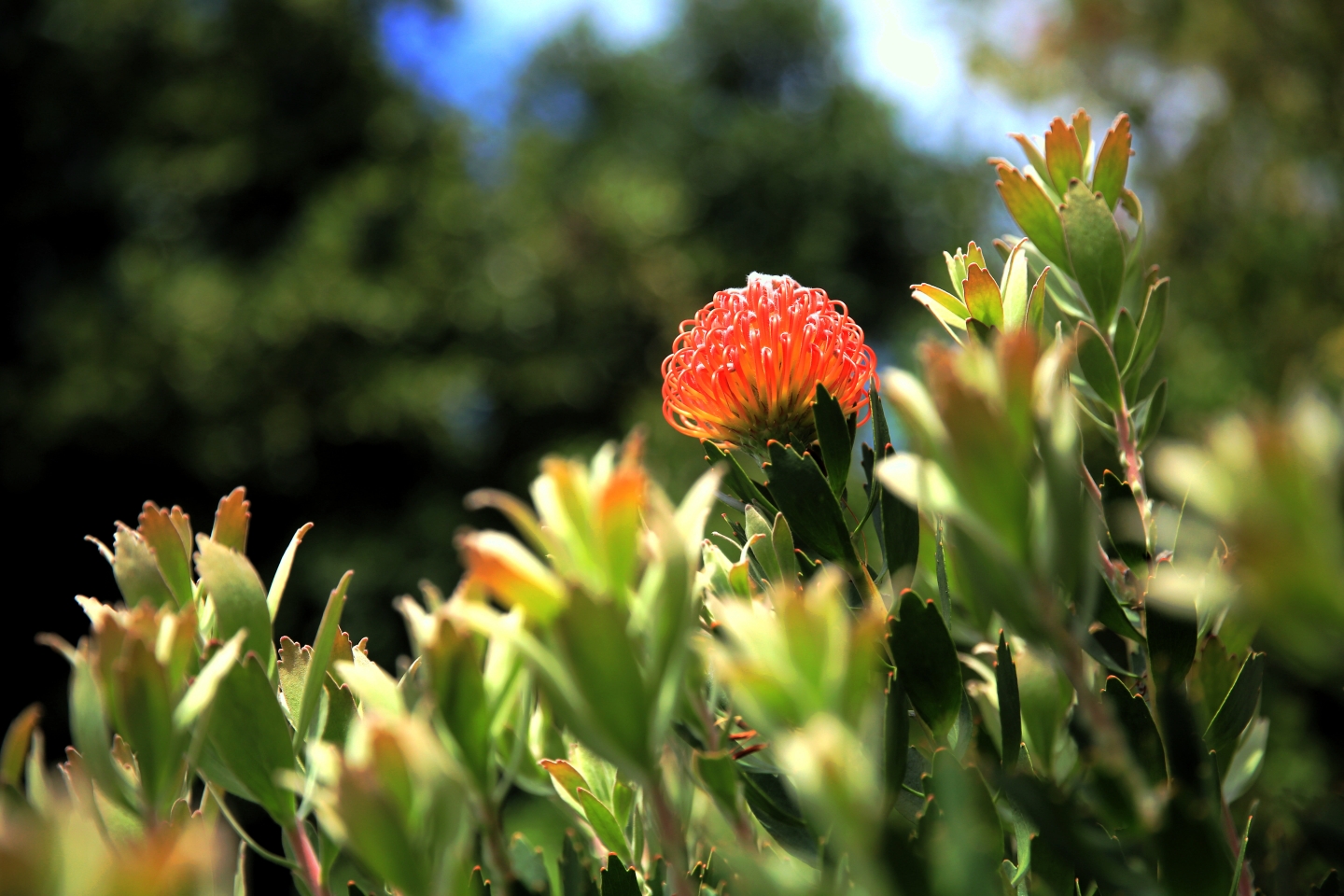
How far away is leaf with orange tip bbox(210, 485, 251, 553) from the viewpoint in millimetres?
380

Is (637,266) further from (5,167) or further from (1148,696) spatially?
(1148,696)

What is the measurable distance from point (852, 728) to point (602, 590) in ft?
0.23

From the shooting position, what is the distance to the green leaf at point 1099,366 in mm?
436

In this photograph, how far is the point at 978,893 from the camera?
215mm

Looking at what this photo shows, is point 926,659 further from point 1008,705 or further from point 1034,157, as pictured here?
point 1034,157

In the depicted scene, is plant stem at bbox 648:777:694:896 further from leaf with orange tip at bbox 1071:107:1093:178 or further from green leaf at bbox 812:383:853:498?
leaf with orange tip at bbox 1071:107:1093:178

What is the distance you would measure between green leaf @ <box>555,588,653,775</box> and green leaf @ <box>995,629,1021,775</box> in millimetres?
154

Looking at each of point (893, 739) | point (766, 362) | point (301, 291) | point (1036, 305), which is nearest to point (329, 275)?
point (301, 291)

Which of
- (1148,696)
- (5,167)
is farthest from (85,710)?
(5,167)

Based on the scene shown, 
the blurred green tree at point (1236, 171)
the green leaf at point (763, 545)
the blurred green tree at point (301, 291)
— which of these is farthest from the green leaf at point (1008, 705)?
the blurred green tree at point (301, 291)

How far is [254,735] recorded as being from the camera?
0.99 feet

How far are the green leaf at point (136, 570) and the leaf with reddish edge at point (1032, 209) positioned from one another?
403mm

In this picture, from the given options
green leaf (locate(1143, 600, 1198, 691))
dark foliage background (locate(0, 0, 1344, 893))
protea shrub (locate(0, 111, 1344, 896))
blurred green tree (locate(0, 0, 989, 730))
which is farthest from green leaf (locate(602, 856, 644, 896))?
blurred green tree (locate(0, 0, 989, 730))

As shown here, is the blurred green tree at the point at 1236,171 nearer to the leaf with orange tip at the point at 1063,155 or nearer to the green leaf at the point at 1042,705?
the leaf with orange tip at the point at 1063,155
